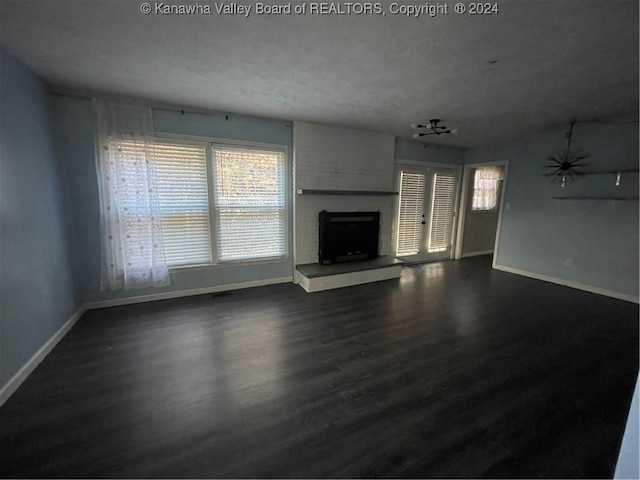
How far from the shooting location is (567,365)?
2.21m

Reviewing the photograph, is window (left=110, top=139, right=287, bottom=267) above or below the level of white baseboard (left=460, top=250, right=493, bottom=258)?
above

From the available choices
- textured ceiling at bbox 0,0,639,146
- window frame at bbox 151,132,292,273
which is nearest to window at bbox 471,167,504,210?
textured ceiling at bbox 0,0,639,146

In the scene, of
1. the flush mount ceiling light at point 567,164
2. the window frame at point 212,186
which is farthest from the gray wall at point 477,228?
the window frame at point 212,186

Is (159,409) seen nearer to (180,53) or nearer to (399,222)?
(180,53)

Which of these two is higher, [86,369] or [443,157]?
[443,157]

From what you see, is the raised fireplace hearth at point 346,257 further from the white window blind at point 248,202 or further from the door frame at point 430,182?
the white window blind at point 248,202

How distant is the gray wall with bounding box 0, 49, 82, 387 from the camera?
1.87 metres

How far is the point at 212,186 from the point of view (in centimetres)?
348

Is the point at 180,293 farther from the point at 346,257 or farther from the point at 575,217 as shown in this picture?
the point at 575,217

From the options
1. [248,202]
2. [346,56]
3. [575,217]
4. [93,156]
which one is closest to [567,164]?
[575,217]

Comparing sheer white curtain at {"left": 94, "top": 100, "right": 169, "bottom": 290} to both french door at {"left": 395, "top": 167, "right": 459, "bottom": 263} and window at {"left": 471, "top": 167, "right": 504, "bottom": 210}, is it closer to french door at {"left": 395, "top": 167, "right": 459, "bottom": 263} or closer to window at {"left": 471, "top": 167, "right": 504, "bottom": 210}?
french door at {"left": 395, "top": 167, "right": 459, "bottom": 263}

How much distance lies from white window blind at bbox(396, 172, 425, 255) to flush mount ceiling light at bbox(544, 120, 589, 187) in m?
2.03

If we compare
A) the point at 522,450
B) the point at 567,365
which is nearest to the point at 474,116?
the point at 567,365

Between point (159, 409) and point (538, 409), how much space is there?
2.53m
